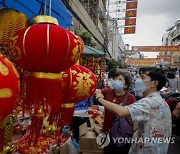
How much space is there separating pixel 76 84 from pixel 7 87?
74 cm

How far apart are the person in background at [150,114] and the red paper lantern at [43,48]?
0.82m

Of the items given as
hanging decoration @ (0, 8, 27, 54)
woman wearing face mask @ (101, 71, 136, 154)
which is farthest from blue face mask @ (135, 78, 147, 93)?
hanging decoration @ (0, 8, 27, 54)

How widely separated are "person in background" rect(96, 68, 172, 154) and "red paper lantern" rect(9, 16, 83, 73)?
820 millimetres

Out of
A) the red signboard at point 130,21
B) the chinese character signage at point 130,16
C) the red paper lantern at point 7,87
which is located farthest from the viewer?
the red signboard at point 130,21

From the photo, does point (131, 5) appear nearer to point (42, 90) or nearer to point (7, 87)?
point (42, 90)

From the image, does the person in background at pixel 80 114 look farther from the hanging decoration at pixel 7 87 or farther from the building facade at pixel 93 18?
the building facade at pixel 93 18

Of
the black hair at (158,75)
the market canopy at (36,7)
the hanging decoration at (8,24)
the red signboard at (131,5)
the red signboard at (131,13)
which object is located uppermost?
the red signboard at (131,5)

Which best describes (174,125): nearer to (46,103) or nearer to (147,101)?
(147,101)

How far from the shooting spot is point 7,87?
106cm

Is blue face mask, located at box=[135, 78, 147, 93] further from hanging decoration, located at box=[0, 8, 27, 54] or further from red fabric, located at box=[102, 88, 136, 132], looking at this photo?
hanging decoration, located at box=[0, 8, 27, 54]

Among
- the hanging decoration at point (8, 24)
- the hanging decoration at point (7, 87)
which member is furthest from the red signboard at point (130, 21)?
the hanging decoration at point (7, 87)

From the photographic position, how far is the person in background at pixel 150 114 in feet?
6.70

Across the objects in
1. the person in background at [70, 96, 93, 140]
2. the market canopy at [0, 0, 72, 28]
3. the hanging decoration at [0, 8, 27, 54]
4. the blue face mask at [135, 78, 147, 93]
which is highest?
the market canopy at [0, 0, 72, 28]

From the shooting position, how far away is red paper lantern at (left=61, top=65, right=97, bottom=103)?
173 cm
